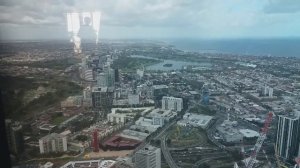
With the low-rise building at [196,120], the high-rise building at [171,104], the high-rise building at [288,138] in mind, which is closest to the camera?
the high-rise building at [288,138]

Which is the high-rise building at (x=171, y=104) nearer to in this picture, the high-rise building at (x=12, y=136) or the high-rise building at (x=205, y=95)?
the high-rise building at (x=205, y=95)

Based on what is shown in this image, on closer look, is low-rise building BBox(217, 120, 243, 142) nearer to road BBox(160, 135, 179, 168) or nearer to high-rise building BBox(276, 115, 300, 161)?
high-rise building BBox(276, 115, 300, 161)

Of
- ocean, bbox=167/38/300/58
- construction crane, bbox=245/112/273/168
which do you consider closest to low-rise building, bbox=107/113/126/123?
ocean, bbox=167/38/300/58

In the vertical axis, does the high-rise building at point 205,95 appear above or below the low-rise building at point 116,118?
above

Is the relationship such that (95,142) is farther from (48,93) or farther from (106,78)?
(106,78)

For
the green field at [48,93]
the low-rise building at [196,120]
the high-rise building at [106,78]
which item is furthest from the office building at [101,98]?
the low-rise building at [196,120]

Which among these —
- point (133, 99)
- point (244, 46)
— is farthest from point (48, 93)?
point (244, 46)

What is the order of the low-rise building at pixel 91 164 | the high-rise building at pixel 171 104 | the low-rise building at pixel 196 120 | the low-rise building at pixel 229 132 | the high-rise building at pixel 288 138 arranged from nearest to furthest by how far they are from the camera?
the low-rise building at pixel 91 164 < the high-rise building at pixel 288 138 < the low-rise building at pixel 229 132 < the low-rise building at pixel 196 120 < the high-rise building at pixel 171 104
